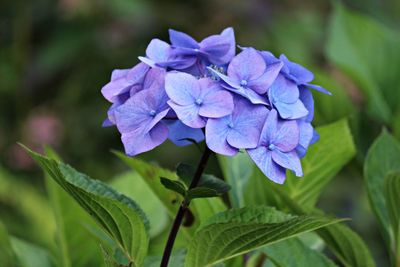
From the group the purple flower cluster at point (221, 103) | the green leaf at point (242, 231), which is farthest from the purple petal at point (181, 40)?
the green leaf at point (242, 231)

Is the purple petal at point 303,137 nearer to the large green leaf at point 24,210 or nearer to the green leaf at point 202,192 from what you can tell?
the green leaf at point 202,192

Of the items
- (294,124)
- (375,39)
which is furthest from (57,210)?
(375,39)

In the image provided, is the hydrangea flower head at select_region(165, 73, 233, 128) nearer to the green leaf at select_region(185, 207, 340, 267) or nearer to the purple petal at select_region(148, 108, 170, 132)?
the purple petal at select_region(148, 108, 170, 132)

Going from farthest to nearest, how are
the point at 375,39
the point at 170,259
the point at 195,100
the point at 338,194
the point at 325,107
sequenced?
the point at 338,194 < the point at 375,39 < the point at 325,107 < the point at 170,259 < the point at 195,100

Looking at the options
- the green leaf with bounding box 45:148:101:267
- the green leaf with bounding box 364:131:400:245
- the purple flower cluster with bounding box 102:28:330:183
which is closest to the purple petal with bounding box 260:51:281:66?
the purple flower cluster with bounding box 102:28:330:183

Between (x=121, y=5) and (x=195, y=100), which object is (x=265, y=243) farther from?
(x=121, y=5)

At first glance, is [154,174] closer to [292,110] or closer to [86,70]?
[292,110]

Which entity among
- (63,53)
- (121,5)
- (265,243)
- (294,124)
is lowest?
(63,53)
